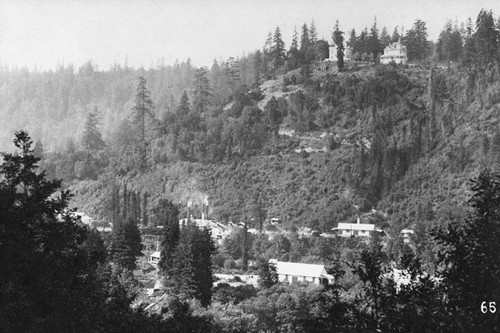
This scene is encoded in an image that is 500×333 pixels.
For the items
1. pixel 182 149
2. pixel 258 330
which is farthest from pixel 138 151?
pixel 258 330

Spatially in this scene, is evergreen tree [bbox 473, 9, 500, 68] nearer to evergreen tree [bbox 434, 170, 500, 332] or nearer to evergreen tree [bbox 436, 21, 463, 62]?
evergreen tree [bbox 436, 21, 463, 62]

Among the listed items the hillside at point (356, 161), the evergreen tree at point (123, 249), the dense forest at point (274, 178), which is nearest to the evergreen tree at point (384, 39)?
the dense forest at point (274, 178)

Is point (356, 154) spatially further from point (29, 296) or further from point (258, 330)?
point (29, 296)

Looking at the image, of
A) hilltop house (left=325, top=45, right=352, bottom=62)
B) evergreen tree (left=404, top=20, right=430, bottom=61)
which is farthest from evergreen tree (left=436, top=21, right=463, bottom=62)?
hilltop house (left=325, top=45, right=352, bottom=62)

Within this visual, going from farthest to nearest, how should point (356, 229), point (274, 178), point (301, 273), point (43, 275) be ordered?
point (274, 178) → point (356, 229) → point (301, 273) → point (43, 275)

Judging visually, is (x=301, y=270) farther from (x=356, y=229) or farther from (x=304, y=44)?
(x=304, y=44)

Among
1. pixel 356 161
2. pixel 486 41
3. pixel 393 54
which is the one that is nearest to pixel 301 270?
pixel 356 161

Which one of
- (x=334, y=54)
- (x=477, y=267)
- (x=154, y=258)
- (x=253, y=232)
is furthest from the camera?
(x=334, y=54)
